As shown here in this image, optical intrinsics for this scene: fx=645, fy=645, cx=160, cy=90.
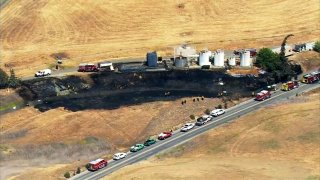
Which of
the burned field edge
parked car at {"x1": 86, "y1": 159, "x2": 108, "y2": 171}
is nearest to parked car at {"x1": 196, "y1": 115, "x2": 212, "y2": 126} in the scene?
the burned field edge

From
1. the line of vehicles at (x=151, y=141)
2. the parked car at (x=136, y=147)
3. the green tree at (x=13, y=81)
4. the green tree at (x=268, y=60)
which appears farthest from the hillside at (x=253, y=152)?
the green tree at (x=13, y=81)

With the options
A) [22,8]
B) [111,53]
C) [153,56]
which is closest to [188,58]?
[153,56]

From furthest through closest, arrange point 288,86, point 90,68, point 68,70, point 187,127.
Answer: point 68,70
point 90,68
point 288,86
point 187,127

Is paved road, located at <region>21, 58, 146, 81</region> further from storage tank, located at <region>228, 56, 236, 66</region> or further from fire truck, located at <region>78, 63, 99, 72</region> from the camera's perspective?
storage tank, located at <region>228, 56, 236, 66</region>

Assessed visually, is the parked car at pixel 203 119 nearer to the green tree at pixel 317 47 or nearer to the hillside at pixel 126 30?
the hillside at pixel 126 30

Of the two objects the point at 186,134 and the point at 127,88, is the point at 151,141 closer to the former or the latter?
the point at 186,134

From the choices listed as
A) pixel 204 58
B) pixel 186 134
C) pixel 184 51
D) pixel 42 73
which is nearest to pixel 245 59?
pixel 204 58
